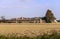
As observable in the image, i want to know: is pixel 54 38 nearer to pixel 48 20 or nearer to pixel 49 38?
pixel 49 38

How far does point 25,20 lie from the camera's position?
431ft

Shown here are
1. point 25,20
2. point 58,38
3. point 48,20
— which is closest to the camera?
point 58,38

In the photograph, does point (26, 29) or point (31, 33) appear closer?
point (31, 33)

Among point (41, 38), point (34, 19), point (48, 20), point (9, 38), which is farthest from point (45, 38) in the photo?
point (34, 19)

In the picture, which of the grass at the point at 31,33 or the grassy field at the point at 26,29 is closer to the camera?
the grass at the point at 31,33

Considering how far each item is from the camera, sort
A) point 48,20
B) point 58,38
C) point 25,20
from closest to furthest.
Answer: point 58,38 < point 48,20 < point 25,20

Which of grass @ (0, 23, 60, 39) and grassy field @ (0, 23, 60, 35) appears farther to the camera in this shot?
grassy field @ (0, 23, 60, 35)

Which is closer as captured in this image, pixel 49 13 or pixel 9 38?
pixel 9 38

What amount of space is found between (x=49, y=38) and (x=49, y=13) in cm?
10579

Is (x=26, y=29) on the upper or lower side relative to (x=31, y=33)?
lower

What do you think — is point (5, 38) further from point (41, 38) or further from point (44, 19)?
point (44, 19)

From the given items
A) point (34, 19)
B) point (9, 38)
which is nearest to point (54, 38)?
point (9, 38)

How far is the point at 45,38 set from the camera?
1568 cm

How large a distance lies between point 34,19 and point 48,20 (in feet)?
50.2
